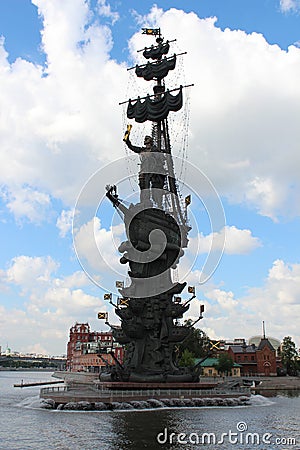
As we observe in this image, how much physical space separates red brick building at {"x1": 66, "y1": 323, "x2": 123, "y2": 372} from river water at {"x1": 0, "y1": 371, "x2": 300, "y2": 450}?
319ft

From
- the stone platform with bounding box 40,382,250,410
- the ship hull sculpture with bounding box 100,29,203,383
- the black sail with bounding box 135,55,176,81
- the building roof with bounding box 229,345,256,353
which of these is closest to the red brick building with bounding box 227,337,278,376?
the building roof with bounding box 229,345,256,353

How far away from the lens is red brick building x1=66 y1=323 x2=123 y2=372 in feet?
474

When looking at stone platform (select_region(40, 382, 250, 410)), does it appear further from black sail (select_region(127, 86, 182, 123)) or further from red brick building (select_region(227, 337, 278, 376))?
red brick building (select_region(227, 337, 278, 376))

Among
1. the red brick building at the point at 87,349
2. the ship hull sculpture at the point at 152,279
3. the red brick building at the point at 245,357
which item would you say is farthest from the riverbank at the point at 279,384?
the red brick building at the point at 87,349

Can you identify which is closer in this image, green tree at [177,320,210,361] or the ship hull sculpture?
the ship hull sculpture

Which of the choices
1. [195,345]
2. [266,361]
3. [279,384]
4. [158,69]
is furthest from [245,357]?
[158,69]

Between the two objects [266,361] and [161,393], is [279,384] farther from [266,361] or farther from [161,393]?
[161,393]

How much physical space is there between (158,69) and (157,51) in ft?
14.4

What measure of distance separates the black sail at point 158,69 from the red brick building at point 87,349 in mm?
82930

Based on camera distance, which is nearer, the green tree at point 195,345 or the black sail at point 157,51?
the black sail at point 157,51

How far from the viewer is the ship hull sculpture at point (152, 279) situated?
60375mm

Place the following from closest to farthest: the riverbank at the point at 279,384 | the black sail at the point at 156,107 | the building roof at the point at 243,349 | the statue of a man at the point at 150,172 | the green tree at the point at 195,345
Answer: the statue of a man at the point at 150,172 → the black sail at the point at 156,107 → the riverbank at the point at 279,384 → the green tree at the point at 195,345 → the building roof at the point at 243,349

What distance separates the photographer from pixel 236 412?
150 feet

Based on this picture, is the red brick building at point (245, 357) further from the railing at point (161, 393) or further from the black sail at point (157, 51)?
the black sail at point (157, 51)
